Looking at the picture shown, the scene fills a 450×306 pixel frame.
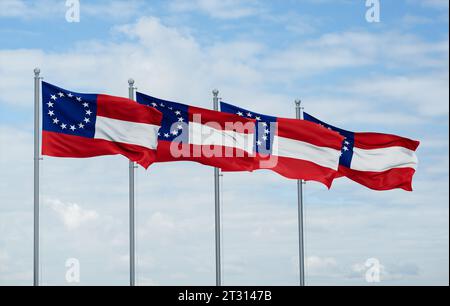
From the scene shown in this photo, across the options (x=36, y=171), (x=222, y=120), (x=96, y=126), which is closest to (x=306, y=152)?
(x=222, y=120)

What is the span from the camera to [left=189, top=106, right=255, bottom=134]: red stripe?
30.1m

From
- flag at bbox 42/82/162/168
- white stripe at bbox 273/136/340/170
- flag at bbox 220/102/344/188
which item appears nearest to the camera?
flag at bbox 42/82/162/168

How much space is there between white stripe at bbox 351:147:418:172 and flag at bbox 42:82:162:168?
886 cm

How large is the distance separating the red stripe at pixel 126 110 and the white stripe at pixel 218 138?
4.34ft

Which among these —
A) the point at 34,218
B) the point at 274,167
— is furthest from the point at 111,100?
the point at 274,167

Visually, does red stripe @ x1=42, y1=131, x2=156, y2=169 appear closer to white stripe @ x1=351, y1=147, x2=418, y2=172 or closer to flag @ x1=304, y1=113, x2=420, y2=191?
flag @ x1=304, y1=113, x2=420, y2=191

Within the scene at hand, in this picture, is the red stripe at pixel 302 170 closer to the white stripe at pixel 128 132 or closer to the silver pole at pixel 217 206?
the silver pole at pixel 217 206

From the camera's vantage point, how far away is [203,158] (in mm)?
29969

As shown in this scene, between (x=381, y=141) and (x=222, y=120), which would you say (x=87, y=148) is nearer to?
(x=222, y=120)

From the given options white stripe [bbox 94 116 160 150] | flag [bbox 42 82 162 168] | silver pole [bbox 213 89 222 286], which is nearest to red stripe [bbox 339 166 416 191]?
silver pole [bbox 213 89 222 286]

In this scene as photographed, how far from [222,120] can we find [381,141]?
747 centimetres

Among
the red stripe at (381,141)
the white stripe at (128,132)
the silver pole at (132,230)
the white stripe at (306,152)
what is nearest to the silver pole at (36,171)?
the white stripe at (128,132)

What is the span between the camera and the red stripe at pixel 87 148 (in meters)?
28.0

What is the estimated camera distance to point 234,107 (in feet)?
103
